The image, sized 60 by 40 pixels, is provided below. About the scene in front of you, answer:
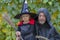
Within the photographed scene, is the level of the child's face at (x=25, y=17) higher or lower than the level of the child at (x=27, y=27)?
higher

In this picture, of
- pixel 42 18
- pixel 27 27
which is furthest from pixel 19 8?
pixel 42 18

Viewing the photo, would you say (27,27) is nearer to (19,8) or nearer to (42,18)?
(42,18)

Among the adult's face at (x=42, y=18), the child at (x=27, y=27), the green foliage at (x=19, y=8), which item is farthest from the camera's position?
the green foliage at (x=19, y=8)

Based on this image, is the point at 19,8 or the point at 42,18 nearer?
the point at 42,18

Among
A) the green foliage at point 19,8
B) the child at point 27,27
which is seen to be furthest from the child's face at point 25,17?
the green foliage at point 19,8

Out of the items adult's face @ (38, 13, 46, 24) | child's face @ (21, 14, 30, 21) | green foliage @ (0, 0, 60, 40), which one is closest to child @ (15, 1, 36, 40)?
child's face @ (21, 14, 30, 21)

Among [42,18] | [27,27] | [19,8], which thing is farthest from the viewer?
[19,8]

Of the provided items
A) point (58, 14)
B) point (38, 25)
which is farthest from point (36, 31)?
point (58, 14)

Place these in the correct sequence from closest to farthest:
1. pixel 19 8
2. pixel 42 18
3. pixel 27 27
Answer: pixel 42 18, pixel 27 27, pixel 19 8

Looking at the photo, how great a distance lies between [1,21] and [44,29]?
4.47 ft

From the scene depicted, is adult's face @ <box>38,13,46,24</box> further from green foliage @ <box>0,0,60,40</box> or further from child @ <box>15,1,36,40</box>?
green foliage @ <box>0,0,60,40</box>

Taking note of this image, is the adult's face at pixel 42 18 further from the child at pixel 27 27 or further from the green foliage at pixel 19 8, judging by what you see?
the green foliage at pixel 19 8

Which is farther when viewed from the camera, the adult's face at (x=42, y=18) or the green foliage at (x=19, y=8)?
the green foliage at (x=19, y=8)

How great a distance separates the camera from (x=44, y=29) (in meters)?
4.10
